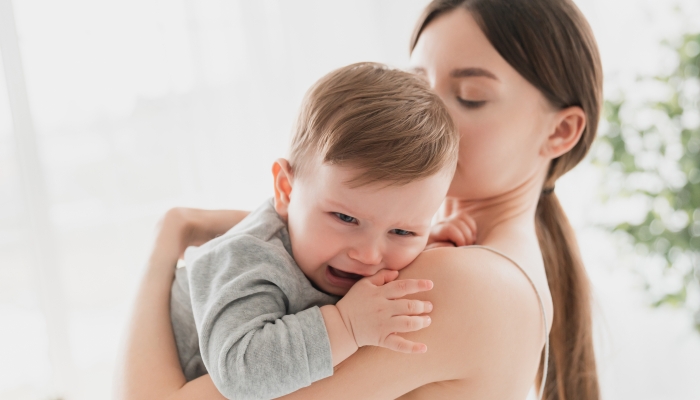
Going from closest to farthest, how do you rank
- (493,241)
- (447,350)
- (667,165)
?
(447,350), (493,241), (667,165)

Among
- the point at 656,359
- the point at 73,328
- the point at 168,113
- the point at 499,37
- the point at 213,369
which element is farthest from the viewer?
the point at 656,359

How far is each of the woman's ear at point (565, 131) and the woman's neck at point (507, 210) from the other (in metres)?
0.11

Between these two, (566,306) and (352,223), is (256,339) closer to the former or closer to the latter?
(352,223)

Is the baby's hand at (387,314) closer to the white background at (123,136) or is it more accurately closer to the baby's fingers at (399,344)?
the baby's fingers at (399,344)

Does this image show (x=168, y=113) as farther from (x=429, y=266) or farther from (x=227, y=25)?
(x=429, y=266)

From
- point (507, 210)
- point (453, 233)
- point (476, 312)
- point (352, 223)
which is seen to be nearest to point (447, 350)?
point (476, 312)

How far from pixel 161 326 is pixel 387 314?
0.55 meters

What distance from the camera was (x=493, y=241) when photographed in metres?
1.44

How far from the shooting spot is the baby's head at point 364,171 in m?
1.10

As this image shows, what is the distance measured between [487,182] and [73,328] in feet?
5.88

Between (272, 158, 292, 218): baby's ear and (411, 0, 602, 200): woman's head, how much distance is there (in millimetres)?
470

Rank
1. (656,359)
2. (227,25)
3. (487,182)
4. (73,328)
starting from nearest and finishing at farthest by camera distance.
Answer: (487,182)
(73,328)
(227,25)
(656,359)

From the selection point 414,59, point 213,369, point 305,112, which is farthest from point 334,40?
point 213,369

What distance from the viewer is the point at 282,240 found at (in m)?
1.27
